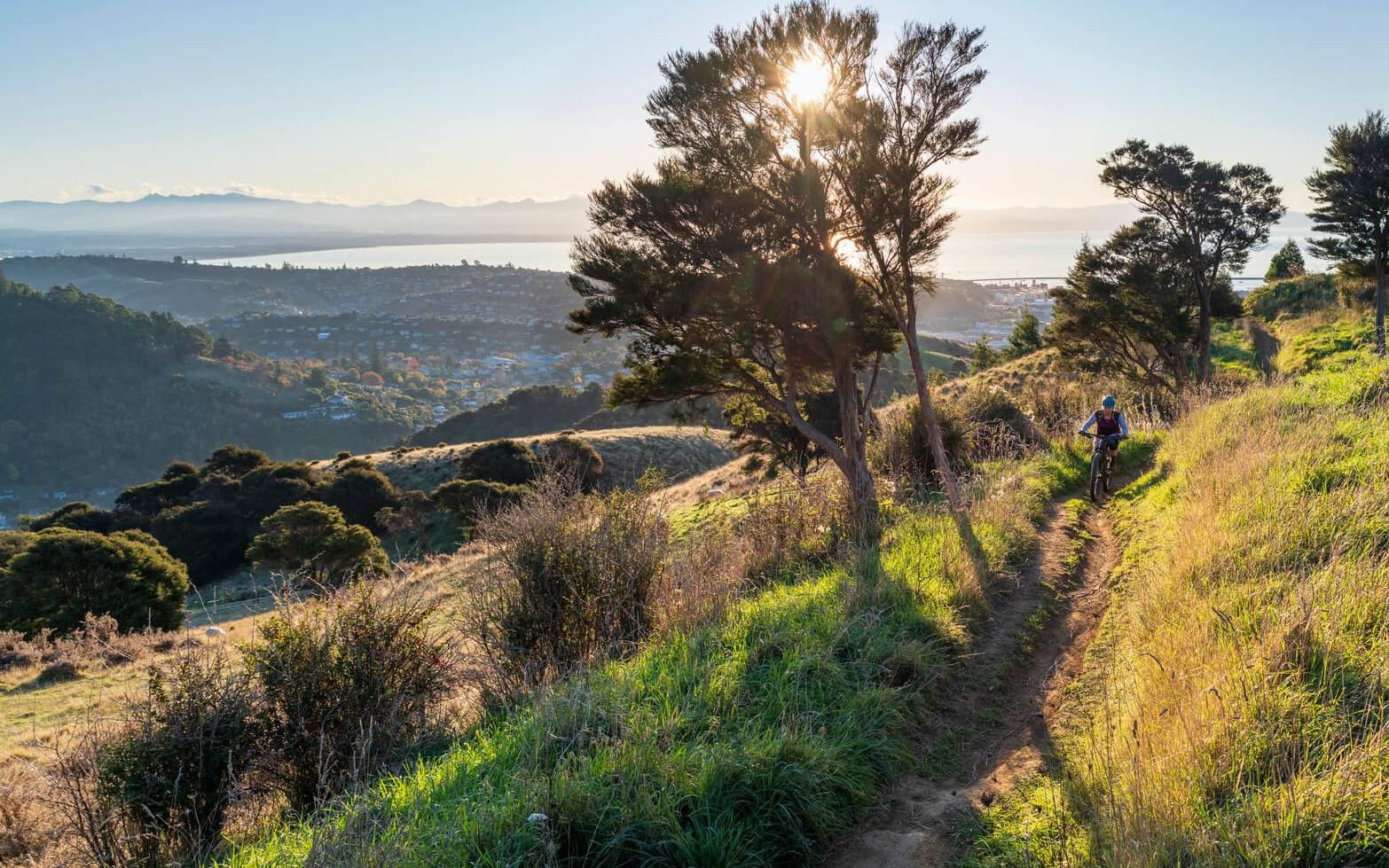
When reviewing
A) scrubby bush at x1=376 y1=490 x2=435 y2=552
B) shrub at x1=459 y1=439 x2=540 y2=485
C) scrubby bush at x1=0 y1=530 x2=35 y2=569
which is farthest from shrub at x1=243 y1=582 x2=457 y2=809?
shrub at x1=459 y1=439 x2=540 y2=485

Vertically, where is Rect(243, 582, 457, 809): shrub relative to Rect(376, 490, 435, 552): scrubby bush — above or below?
above

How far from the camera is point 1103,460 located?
1054 cm

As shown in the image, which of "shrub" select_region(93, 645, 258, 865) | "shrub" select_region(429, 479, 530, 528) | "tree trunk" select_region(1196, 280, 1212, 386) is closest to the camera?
"shrub" select_region(93, 645, 258, 865)

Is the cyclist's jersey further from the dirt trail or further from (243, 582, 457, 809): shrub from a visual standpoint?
(243, 582, 457, 809): shrub

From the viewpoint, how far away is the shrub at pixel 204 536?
31812mm

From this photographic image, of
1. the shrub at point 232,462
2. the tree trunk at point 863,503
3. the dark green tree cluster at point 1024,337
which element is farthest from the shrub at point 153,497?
the dark green tree cluster at point 1024,337

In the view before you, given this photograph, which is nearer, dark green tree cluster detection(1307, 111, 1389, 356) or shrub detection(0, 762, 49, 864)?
shrub detection(0, 762, 49, 864)

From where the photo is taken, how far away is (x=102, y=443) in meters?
101

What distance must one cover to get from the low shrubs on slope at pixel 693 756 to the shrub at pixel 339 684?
0.65 meters

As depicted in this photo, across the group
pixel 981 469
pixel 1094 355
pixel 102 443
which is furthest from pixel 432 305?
pixel 981 469

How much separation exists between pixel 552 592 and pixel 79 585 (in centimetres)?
2126

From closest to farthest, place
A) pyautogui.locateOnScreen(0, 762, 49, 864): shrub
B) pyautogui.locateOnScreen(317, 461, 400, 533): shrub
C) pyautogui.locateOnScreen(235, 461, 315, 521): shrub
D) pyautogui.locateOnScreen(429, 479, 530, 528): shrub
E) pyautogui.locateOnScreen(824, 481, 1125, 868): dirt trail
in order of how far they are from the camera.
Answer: pyautogui.locateOnScreen(824, 481, 1125, 868): dirt trail → pyautogui.locateOnScreen(0, 762, 49, 864): shrub → pyautogui.locateOnScreen(429, 479, 530, 528): shrub → pyautogui.locateOnScreen(317, 461, 400, 533): shrub → pyautogui.locateOnScreen(235, 461, 315, 521): shrub

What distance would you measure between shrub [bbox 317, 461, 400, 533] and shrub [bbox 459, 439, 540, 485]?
386cm

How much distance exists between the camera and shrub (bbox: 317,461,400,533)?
34.8m
